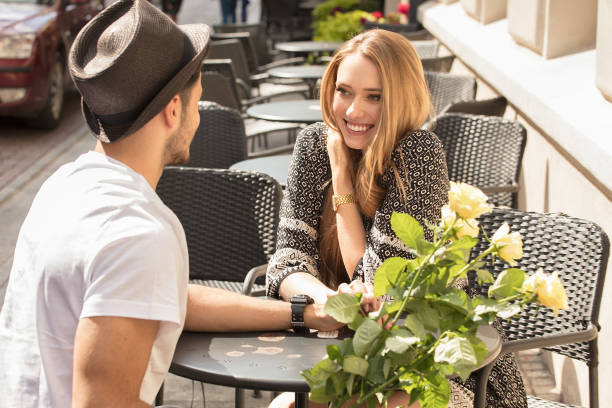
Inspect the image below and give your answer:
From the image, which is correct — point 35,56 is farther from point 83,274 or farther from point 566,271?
point 83,274

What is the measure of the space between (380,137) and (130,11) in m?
1.04

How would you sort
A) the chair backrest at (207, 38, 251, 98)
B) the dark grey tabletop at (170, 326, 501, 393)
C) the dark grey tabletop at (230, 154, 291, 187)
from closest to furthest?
the dark grey tabletop at (170, 326, 501, 393)
the dark grey tabletop at (230, 154, 291, 187)
the chair backrest at (207, 38, 251, 98)

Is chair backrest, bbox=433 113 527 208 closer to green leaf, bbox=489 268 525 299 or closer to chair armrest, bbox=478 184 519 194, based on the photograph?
chair armrest, bbox=478 184 519 194

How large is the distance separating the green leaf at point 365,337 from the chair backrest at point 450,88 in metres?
4.37

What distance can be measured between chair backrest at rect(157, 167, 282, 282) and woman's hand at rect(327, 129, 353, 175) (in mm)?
624

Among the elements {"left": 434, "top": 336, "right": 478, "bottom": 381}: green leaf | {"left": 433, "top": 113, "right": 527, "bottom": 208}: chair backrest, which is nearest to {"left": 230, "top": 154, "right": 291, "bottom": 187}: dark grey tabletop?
{"left": 433, "top": 113, "right": 527, "bottom": 208}: chair backrest

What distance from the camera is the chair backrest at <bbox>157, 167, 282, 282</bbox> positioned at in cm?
338

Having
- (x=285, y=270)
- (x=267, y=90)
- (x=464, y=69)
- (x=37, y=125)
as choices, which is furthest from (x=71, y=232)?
(x=267, y=90)

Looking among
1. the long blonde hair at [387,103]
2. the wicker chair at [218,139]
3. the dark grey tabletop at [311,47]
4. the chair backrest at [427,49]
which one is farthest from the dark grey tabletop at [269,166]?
the dark grey tabletop at [311,47]

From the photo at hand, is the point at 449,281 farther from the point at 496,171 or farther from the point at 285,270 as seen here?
the point at 496,171

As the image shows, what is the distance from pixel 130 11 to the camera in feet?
5.89

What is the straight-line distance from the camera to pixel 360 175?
2.69 m

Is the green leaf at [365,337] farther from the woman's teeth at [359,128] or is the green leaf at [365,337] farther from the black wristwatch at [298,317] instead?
the woman's teeth at [359,128]

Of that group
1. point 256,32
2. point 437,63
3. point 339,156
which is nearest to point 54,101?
point 256,32
